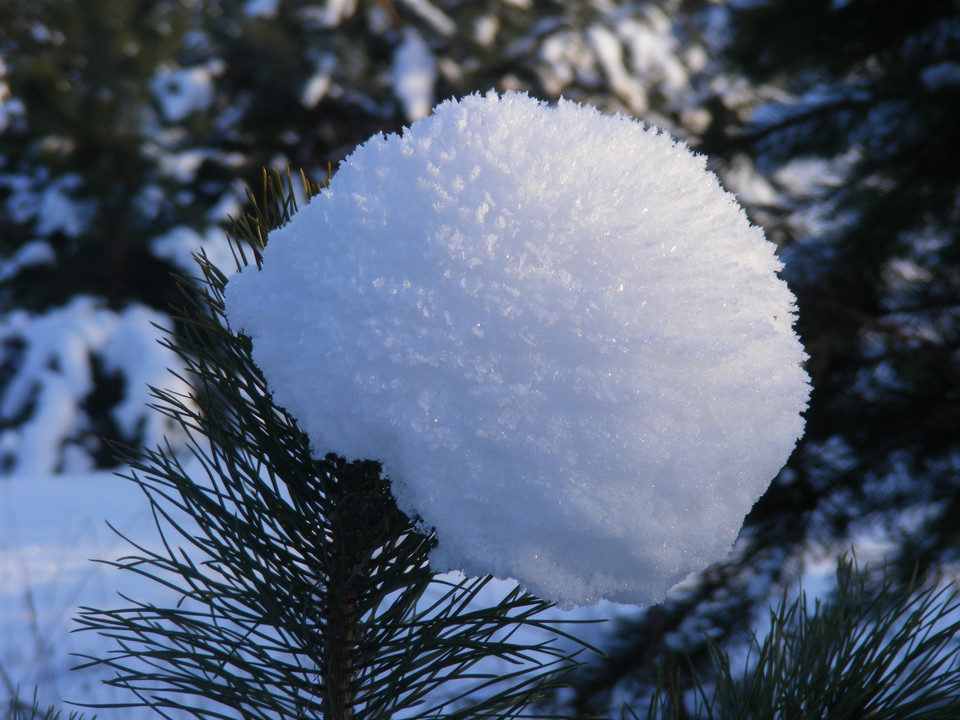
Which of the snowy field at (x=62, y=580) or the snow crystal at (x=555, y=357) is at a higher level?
the snowy field at (x=62, y=580)

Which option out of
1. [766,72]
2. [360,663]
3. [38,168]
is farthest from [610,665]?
[38,168]

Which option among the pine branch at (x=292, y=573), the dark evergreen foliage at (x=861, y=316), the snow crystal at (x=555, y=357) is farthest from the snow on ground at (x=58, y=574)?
the dark evergreen foliage at (x=861, y=316)

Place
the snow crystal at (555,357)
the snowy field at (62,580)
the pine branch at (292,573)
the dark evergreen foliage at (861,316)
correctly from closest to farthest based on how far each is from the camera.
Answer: the snow crystal at (555,357) < the pine branch at (292,573) < the dark evergreen foliage at (861,316) < the snowy field at (62,580)

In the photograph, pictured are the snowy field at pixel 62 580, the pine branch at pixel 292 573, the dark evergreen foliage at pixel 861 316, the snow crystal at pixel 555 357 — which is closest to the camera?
the snow crystal at pixel 555 357

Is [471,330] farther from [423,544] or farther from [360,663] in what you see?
[360,663]

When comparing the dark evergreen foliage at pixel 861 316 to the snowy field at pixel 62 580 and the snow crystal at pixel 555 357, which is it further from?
the snow crystal at pixel 555 357

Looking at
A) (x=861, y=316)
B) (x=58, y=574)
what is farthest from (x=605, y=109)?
(x=58, y=574)
